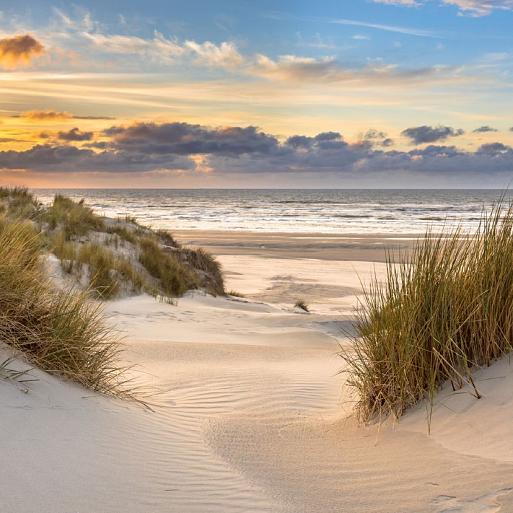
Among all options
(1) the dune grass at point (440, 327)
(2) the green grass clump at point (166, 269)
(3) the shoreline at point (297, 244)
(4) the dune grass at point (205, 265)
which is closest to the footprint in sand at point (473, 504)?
(1) the dune grass at point (440, 327)

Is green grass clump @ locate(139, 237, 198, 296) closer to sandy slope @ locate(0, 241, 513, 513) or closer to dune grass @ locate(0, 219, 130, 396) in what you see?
sandy slope @ locate(0, 241, 513, 513)

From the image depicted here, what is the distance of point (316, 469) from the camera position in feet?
12.9

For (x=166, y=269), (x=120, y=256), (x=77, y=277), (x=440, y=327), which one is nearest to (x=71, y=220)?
(x=120, y=256)

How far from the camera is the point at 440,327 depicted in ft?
14.7

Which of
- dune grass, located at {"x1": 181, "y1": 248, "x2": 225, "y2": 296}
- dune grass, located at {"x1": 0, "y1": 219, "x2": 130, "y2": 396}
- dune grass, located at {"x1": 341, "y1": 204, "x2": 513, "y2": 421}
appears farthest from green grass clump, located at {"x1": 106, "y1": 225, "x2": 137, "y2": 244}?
dune grass, located at {"x1": 341, "y1": 204, "x2": 513, "y2": 421}

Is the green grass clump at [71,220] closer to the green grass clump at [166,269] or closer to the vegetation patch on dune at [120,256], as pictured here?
the vegetation patch on dune at [120,256]

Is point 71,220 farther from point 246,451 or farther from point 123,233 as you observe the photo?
point 246,451

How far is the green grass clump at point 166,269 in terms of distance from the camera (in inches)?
564

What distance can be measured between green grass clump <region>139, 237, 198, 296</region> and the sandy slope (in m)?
7.51

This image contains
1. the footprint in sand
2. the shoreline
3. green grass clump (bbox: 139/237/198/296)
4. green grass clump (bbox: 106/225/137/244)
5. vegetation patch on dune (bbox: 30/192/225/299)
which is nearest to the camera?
the footprint in sand

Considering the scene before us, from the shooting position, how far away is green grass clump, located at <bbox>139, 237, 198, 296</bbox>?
14.3m

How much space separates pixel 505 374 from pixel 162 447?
2.33 metres

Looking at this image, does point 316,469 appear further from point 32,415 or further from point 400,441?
point 32,415

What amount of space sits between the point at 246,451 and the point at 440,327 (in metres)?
1.61
